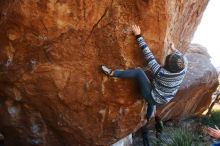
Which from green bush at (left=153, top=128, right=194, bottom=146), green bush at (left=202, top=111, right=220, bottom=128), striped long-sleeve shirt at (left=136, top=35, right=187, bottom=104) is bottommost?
green bush at (left=202, top=111, right=220, bottom=128)

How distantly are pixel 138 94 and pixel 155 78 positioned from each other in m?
0.61

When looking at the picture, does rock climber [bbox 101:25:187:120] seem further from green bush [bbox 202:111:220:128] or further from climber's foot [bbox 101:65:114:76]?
green bush [bbox 202:111:220:128]

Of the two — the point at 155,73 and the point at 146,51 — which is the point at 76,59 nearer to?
the point at 146,51

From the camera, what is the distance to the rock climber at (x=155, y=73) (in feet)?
30.1

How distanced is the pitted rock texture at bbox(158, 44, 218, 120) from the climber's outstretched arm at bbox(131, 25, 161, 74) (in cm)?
577

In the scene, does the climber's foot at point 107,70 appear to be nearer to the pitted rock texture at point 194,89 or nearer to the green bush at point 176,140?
the green bush at point 176,140

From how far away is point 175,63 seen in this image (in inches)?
364

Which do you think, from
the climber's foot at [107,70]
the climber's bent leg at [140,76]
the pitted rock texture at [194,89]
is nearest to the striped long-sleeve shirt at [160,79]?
the climber's bent leg at [140,76]

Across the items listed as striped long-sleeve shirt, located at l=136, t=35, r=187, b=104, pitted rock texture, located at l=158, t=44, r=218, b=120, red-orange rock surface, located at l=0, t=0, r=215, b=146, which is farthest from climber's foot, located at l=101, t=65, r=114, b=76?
pitted rock texture, located at l=158, t=44, r=218, b=120

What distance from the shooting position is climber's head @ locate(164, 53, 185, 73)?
9.24 meters

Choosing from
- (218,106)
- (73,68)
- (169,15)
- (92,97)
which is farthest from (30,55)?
(218,106)

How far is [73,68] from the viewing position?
374 inches

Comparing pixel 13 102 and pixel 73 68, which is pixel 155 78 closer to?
pixel 73 68

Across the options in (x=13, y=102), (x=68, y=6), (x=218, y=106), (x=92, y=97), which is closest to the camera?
(x=68, y=6)
